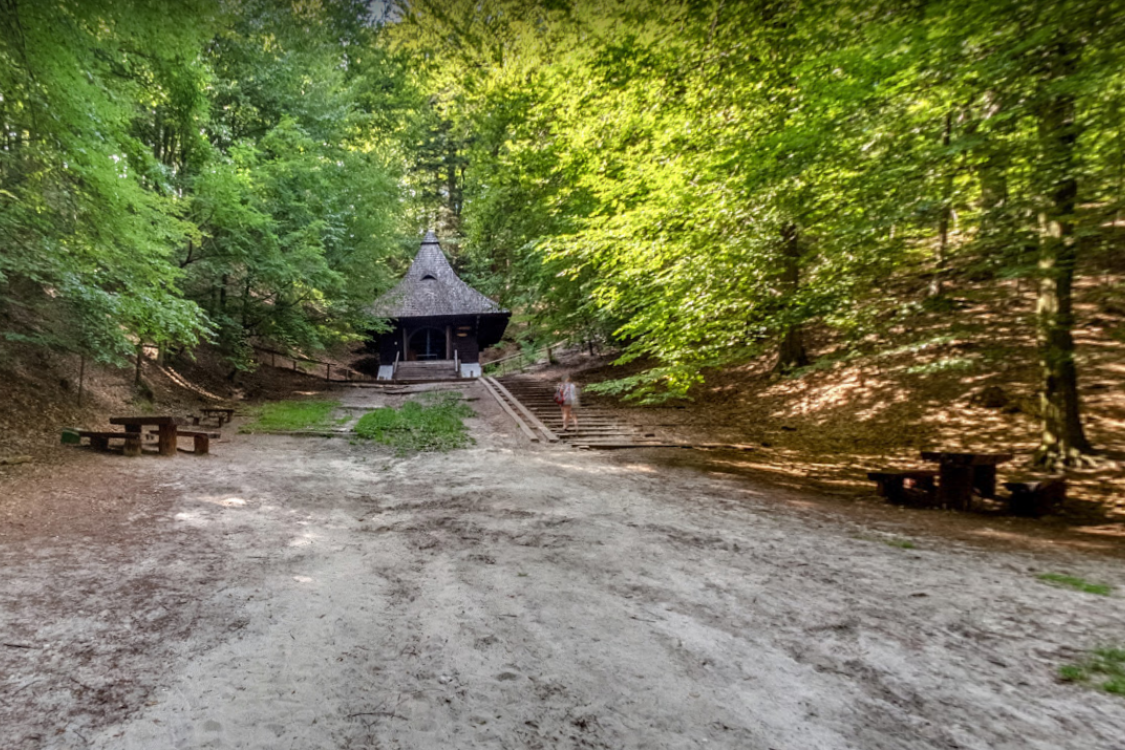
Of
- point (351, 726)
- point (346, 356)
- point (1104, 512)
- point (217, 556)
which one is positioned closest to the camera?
point (351, 726)

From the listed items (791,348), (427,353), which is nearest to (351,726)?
(791,348)

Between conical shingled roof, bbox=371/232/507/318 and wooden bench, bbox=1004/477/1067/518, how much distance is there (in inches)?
935

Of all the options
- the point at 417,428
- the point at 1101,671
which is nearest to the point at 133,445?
the point at 417,428

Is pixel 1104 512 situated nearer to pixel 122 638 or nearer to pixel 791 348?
pixel 791 348

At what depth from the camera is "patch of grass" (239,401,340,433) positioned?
12.0 meters

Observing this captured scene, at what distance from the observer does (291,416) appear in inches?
527

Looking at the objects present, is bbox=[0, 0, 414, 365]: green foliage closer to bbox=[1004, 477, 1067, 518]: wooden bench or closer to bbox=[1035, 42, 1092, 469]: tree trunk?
bbox=[1035, 42, 1092, 469]: tree trunk

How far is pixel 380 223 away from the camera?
805 inches

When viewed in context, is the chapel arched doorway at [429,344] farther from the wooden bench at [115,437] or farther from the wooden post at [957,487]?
the wooden post at [957,487]

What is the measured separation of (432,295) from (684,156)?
2190cm

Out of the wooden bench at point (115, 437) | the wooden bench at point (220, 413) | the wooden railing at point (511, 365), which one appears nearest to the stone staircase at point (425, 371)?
the wooden railing at point (511, 365)

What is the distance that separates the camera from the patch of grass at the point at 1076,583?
3.55 meters

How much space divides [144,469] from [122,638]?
219 inches

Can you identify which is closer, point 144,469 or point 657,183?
point 144,469
